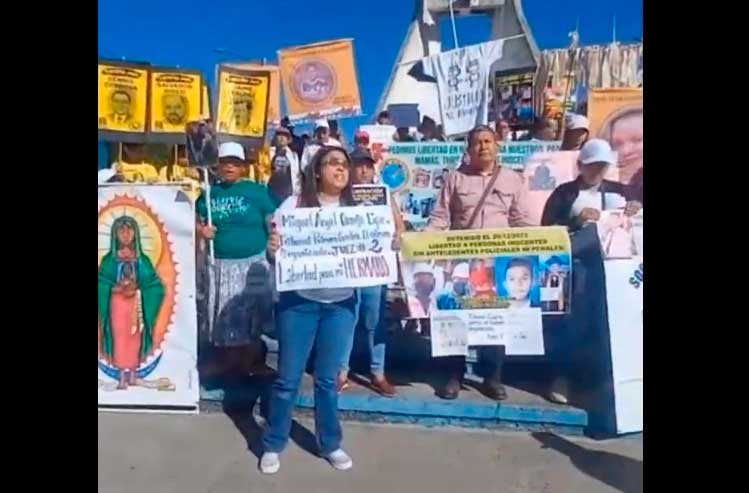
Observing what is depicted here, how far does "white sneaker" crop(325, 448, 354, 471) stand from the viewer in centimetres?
325

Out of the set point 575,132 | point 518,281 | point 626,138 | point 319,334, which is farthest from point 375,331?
point 626,138

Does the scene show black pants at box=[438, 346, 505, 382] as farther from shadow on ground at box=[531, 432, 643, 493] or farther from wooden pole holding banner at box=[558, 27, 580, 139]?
wooden pole holding banner at box=[558, 27, 580, 139]

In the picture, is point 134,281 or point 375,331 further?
point 134,281

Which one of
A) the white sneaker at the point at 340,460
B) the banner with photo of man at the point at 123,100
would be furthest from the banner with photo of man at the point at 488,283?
the banner with photo of man at the point at 123,100

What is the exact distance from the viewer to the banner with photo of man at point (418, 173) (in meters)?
3.20

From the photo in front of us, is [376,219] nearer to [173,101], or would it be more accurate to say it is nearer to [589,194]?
[589,194]

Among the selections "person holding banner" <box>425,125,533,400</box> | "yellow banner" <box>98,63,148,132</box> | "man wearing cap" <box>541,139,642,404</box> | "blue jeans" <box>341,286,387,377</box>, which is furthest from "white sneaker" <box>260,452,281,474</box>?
"yellow banner" <box>98,63,148,132</box>

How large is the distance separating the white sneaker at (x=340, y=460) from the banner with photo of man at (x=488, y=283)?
1.73 feet

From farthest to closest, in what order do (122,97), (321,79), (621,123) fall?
(122,97) → (321,79) → (621,123)

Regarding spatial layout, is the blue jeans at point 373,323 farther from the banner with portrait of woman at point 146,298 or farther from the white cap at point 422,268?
the banner with portrait of woman at point 146,298

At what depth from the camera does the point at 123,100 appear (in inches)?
131

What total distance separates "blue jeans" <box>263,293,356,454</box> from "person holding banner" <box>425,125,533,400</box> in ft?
1.66

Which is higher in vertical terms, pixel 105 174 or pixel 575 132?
pixel 575 132

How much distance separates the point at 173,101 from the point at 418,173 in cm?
99
